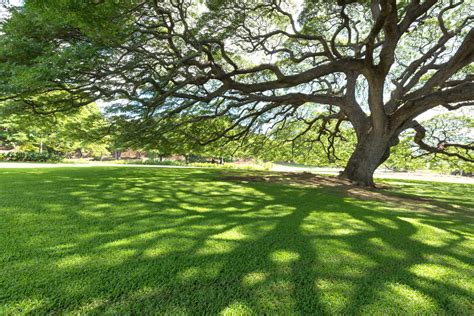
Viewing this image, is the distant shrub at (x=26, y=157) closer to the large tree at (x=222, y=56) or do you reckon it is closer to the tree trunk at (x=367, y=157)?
the large tree at (x=222, y=56)

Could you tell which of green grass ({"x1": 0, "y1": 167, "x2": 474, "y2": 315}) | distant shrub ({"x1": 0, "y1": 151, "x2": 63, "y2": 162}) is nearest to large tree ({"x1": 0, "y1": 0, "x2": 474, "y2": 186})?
green grass ({"x1": 0, "y1": 167, "x2": 474, "y2": 315})

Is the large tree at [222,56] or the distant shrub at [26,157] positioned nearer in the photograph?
the large tree at [222,56]

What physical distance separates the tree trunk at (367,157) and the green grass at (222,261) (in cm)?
415

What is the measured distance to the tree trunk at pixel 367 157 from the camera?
750 cm

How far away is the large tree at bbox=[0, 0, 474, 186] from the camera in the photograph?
483 cm

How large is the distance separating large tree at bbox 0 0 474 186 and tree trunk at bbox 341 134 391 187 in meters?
0.03

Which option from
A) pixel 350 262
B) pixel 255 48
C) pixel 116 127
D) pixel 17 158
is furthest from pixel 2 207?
pixel 17 158

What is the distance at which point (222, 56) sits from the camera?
25.6ft

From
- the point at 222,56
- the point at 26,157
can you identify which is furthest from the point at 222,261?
the point at 26,157

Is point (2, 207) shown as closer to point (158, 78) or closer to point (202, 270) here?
point (202, 270)

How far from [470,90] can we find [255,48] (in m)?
6.67

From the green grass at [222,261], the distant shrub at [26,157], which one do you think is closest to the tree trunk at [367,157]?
the green grass at [222,261]

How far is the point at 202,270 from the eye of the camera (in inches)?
72.6

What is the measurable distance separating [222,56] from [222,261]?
7.31 metres
